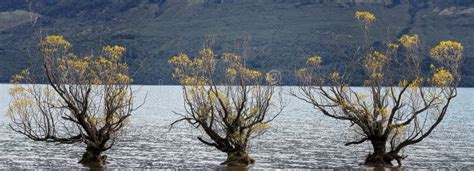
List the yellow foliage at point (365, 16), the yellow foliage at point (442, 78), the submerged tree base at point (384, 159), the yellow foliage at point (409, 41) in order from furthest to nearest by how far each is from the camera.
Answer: the submerged tree base at point (384, 159), the yellow foliage at point (365, 16), the yellow foliage at point (409, 41), the yellow foliage at point (442, 78)

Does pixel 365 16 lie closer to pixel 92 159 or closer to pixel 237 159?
pixel 237 159

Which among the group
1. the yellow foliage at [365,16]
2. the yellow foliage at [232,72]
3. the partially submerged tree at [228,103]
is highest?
the yellow foliage at [365,16]

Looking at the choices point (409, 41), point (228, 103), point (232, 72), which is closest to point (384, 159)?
point (409, 41)

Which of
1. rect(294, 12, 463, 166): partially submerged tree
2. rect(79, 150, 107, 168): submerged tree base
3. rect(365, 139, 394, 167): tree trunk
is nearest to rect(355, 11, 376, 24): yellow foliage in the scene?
rect(294, 12, 463, 166): partially submerged tree

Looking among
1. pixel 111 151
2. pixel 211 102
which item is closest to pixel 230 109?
pixel 211 102

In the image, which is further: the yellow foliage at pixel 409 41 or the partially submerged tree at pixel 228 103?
the partially submerged tree at pixel 228 103

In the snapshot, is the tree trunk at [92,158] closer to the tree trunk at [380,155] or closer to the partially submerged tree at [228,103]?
the partially submerged tree at [228,103]

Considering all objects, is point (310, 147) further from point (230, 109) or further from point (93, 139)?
point (93, 139)

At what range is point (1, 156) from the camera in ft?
210

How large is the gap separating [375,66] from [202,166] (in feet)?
50.2

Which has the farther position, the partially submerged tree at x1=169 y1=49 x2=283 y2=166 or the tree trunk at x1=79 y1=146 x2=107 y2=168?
the tree trunk at x1=79 y1=146 x2=107 y2=168

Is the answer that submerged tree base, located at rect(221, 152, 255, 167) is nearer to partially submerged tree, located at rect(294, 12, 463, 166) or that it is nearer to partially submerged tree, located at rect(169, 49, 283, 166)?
partially submerged tree, located at rect(169, 49, 283, 166)

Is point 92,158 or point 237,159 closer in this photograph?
point 92,158

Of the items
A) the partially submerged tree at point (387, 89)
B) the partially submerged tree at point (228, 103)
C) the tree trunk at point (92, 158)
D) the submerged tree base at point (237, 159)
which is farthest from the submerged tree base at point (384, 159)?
the tree trunk at point (92, 158)
